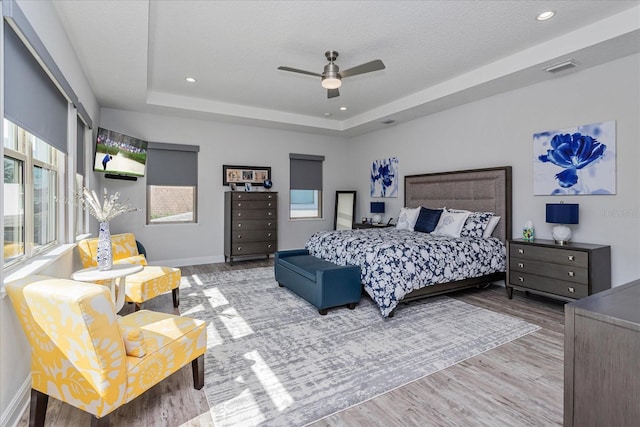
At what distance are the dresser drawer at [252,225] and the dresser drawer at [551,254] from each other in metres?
4.10

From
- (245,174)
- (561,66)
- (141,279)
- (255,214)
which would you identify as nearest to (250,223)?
(255,214)

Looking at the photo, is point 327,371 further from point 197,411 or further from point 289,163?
point 289,163

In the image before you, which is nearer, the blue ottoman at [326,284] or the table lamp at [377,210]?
the blue ottoman at [326,284]

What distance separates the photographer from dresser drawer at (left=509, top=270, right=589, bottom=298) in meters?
3.40

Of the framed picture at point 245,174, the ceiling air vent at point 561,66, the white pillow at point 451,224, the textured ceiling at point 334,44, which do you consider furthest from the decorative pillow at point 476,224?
the framed picture at point 245,174

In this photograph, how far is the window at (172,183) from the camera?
5.85m

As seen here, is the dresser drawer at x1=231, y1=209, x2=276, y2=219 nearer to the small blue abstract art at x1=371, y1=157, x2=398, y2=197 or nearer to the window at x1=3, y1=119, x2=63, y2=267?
the small blue abstract art at x1=371, y1=157, x2=398, y2=197

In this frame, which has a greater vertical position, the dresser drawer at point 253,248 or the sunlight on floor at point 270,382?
the dresser drawer at point 253,248

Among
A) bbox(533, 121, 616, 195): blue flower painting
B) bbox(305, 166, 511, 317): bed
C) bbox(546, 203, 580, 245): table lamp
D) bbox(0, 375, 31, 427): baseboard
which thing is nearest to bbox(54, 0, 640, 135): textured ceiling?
bbox(533, 121, 616, 195): blue flower painting

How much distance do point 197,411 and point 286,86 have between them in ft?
14.1

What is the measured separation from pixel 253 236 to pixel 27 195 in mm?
3918

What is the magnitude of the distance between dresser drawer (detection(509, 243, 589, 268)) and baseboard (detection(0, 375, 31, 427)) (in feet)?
15.4

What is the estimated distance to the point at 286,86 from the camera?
4.91m

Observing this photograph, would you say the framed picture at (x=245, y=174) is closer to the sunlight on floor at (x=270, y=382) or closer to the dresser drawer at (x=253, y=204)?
the dresser drawer at (x=253, y=204)
